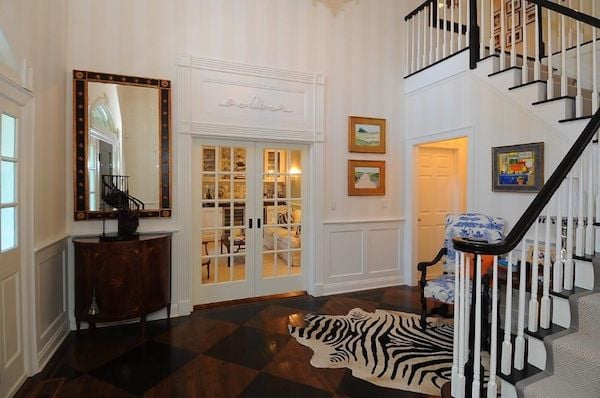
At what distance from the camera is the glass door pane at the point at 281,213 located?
424cm

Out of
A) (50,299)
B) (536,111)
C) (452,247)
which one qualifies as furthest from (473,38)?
(50,299)

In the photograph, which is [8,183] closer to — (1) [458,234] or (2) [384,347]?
(2) [384,347]

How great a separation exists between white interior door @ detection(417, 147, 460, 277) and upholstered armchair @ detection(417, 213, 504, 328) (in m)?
1.52

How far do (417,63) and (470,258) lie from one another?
353 centimetres

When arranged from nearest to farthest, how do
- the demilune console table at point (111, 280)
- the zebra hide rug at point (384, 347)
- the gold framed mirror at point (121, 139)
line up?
1. the zebra hide rug at point (384, 347)
2. the demilune console table at point (111, 280)
3. the gold framed mirror at point (121, 139)

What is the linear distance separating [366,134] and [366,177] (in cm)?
59

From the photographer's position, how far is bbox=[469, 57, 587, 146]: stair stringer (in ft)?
9.35

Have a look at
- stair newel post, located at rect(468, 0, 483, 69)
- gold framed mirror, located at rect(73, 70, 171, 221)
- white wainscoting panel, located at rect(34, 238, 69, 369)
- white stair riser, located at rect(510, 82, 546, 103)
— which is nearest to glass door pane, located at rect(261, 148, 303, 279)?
gold framed mirror, located at rect(73, 70, 171, 221)

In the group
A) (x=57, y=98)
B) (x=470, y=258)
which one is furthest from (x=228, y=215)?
(x=470, y=258)

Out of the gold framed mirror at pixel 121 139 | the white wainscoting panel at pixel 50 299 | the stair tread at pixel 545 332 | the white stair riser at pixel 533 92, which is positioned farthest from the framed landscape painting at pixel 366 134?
the white wainscoting panel at pixel 50 299

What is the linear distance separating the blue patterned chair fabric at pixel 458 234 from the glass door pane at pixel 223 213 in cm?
221

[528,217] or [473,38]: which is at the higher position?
[473,38]

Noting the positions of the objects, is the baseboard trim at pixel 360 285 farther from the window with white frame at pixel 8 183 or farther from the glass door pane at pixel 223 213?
the window with white frame at pixel 8 183

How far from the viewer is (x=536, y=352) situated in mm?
1812
